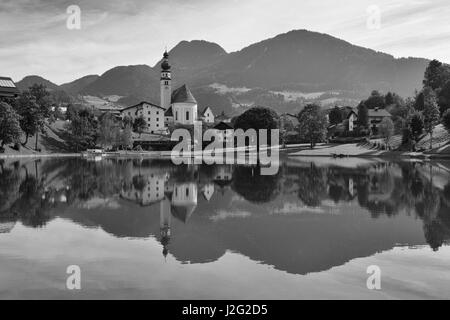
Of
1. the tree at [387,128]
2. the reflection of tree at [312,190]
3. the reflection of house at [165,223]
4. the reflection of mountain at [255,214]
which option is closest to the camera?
the reflection of mountain at [255,214]

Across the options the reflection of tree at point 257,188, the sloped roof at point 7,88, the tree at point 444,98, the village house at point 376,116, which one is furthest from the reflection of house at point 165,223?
the village house at point 376,116

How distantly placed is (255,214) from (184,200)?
5.97 m

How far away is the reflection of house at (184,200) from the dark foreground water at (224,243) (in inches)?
2.5

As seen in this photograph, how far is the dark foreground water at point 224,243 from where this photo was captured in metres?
12.1

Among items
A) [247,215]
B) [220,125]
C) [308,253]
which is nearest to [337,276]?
[308,253]

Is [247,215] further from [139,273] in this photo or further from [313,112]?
[313,112]

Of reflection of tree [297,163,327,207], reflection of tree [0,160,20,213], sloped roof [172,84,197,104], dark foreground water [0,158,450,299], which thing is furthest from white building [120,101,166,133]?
dark foreground water [0,158,450,299]

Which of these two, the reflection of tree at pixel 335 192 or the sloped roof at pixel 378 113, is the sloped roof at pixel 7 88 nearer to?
the sloped roof at pixel 378 113

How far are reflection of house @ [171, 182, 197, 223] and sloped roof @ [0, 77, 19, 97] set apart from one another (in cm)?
9101

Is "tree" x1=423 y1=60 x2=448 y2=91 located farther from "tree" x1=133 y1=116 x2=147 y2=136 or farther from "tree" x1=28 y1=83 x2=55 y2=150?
"tree" x1=28 y1=83 x2=55 y2=150

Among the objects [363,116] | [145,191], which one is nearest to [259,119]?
[363,116]

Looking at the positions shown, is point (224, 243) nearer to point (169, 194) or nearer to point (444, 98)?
point (169, 194)

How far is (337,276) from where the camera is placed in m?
13.2

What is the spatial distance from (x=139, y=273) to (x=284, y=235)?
7259 mm
